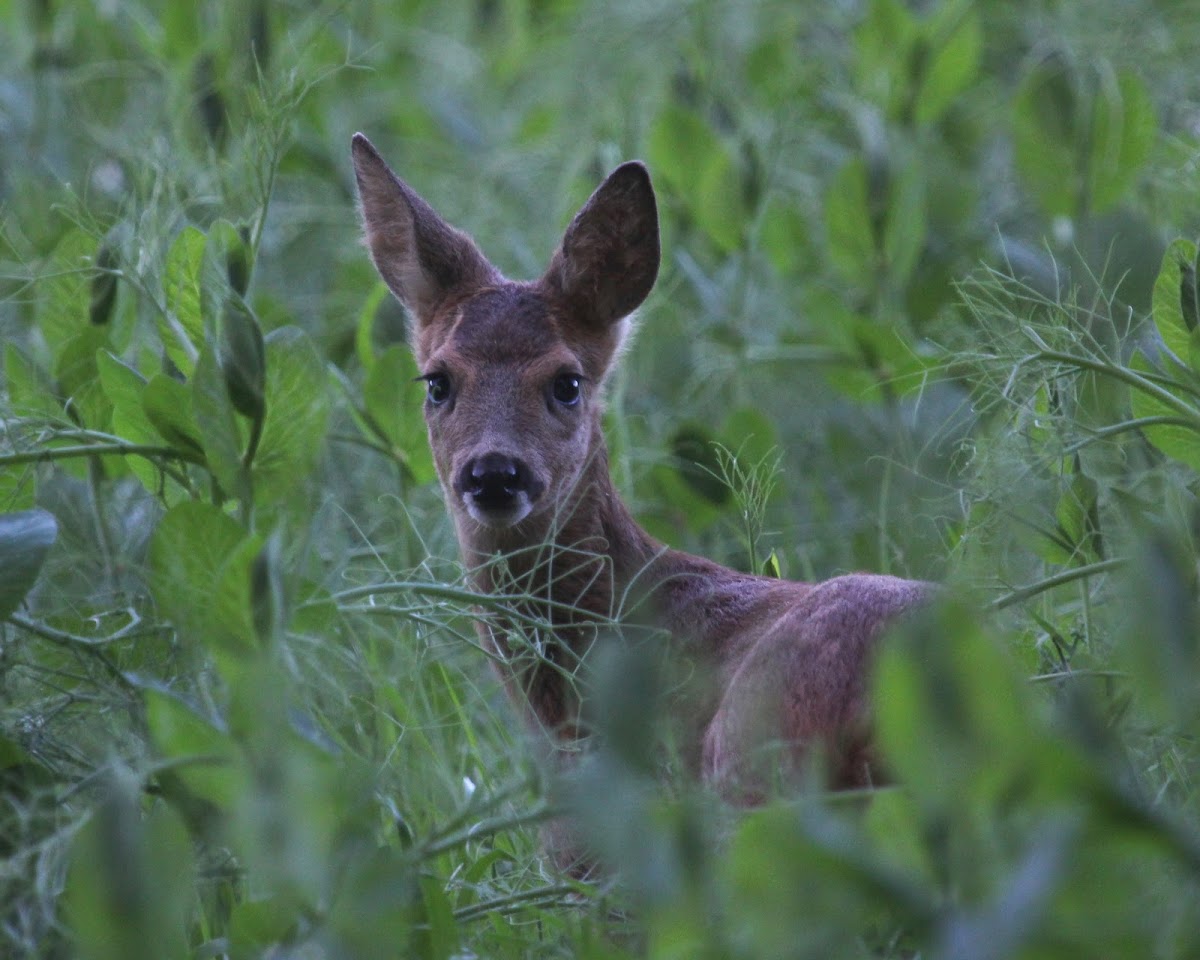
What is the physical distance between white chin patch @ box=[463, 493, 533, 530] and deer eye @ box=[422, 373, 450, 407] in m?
0.40

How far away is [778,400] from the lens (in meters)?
5.47

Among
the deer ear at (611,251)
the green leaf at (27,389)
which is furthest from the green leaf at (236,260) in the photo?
the deer ear at (611,251)

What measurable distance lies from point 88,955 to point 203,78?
445 centimetres

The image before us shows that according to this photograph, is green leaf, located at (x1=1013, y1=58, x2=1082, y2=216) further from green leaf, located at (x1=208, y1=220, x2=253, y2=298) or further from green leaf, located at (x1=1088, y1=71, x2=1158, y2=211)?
green leaf, located at (x1=208, y1=220, x2=253, y2=298)

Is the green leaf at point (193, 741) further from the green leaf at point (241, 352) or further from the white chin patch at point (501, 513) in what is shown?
the white chin patch at point (501, 513)

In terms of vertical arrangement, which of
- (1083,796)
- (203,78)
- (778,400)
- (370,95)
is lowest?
(778,400)

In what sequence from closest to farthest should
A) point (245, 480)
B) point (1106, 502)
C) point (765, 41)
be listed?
1. point (245, 480)
2. point (1106, 502)
3. point (765, 41)

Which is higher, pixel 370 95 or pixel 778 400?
pixel 370 95

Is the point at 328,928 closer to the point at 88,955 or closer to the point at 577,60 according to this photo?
the point at 88,955

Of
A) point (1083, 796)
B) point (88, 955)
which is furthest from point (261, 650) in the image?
point (1083, 796)

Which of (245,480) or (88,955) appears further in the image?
(245,480)

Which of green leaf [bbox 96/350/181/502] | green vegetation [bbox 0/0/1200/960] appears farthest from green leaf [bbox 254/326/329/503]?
green leaf [bbox 96/350/181/502]

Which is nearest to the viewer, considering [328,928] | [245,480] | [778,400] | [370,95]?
[328,928]

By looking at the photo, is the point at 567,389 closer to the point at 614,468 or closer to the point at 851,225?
the point at 614,468
